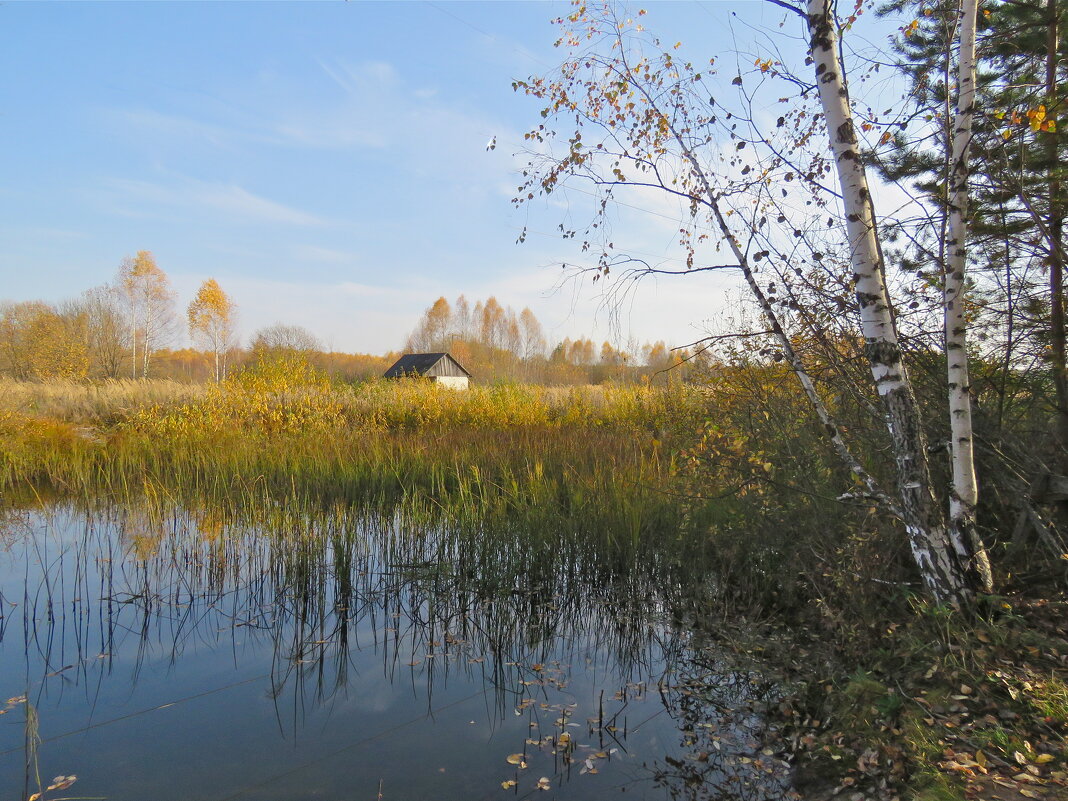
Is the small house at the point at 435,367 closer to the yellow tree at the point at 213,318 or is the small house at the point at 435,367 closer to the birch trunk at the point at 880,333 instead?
the yellow tree at the point at 213,318

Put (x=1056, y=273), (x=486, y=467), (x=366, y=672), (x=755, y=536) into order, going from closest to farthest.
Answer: (x=1056, y=273)
(x=366, y=672)
(x=755, y=536)
(x=486, y=467)

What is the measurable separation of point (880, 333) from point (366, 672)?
10.7 ft

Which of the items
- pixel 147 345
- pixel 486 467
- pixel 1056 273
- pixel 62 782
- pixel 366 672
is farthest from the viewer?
pixel 147 345

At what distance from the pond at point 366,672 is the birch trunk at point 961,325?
125cm

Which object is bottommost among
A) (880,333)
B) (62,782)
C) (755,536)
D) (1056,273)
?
(62,782)

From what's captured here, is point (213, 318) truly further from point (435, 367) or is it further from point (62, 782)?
point (62, 782)

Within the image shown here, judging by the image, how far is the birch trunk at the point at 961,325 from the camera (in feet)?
9.43

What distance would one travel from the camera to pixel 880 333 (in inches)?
120

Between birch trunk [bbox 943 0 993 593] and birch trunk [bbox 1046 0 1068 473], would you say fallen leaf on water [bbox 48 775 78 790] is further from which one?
birch trunk [bbox 1046 0 1068 473]

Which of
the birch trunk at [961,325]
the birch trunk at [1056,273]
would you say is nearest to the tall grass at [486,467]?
the birch trunk at [961,325]

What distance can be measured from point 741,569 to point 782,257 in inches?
84.9

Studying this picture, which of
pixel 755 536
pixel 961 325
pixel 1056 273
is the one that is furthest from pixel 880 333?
pixel 755 536

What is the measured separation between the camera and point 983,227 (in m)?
3.85

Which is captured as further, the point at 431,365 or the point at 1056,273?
the point at 431,365
